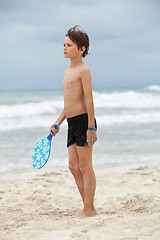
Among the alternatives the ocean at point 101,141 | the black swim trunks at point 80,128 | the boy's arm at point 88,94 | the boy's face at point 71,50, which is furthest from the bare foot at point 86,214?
the ocean at point 101,141

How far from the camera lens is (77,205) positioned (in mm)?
4441

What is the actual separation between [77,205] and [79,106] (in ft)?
4.19

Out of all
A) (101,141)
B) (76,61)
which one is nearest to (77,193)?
(76,61)

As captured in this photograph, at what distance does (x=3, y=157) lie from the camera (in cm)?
684

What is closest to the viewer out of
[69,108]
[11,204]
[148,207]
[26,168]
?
[69,108]

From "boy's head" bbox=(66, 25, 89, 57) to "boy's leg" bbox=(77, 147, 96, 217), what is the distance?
0.88m

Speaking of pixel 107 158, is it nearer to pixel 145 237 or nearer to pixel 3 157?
pixel 3 157

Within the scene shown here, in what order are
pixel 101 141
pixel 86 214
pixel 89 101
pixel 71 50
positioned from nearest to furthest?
pixel 89 101, pixel 71 50, pixel 86 214, pixel 101 141

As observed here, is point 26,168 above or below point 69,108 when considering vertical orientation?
below

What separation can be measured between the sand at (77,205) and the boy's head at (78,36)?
4.82 feet

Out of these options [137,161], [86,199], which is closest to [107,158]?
[137,161]

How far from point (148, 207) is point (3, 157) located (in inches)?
134

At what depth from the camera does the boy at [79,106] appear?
356 centimetres

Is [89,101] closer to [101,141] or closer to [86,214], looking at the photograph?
[86,214]
